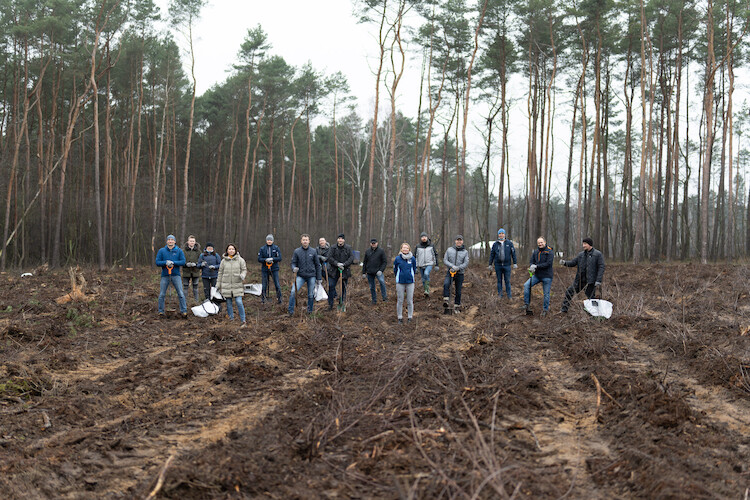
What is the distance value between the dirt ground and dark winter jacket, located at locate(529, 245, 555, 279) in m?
1.49

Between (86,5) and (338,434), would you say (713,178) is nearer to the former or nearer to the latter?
(86,5)

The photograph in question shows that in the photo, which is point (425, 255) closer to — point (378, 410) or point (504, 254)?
point (504, 254)

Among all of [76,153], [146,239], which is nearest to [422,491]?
[146,239]

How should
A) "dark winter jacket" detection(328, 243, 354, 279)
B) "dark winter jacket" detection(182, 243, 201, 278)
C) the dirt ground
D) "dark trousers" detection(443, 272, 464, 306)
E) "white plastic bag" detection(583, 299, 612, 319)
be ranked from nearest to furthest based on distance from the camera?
1. the dirt ground
2. "white plastic bag" detection(583, 299, 612, 319)
3. "dark trousers" detection(443, 272, 464, 306)
4. "dark winter jacket" detection(328, 243, 354, 279)
5. "dark winter jacket" detection(182, 243, 201, 278)

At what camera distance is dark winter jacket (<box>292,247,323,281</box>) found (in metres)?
10.4

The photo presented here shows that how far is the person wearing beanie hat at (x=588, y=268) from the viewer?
9.58 meters

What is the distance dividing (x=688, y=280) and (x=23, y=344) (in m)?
16.4

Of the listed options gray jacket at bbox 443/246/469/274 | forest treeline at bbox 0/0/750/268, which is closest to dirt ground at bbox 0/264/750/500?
gray jacket at bbox 443/246/469/274

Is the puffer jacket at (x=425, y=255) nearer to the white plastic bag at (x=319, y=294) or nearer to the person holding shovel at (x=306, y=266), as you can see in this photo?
the white plastic bag at (x=319, y=294)

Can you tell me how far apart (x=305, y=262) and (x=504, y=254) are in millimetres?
4916

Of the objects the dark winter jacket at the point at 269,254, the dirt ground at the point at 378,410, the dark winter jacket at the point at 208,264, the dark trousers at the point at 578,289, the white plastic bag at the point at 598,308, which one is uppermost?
the dark winter jacket at the point at 269,254

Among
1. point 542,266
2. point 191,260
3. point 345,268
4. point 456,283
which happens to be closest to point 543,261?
point 542,266

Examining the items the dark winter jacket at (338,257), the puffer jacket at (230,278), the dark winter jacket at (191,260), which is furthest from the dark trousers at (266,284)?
the puffer jacket at (230,278)

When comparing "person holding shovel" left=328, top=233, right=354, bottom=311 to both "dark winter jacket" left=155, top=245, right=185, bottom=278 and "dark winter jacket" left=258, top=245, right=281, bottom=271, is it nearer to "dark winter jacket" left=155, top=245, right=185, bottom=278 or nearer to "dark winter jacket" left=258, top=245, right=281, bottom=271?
"dark winter jacket" left=258, top=245, right=281, bottom=271
